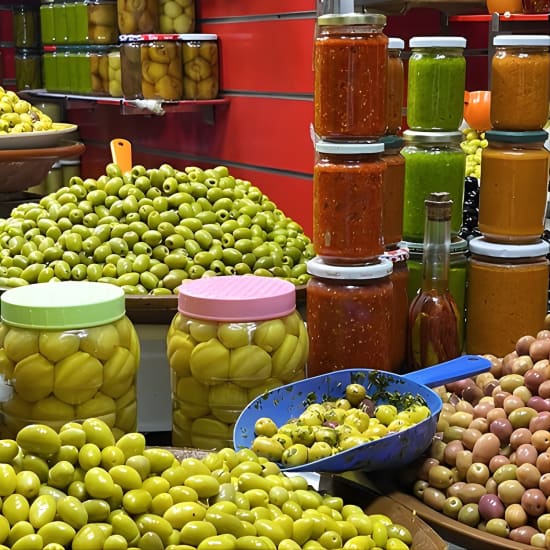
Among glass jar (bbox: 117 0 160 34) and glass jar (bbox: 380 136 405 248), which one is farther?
glass jar (bbox: 117 0 160 34)

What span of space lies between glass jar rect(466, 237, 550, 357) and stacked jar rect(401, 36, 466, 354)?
5 centimetres

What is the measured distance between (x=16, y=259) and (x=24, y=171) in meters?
1.56

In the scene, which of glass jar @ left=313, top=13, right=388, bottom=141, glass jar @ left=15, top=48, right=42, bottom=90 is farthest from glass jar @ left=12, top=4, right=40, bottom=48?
glass jar @ left=313, top=13, right=388, bottom=141

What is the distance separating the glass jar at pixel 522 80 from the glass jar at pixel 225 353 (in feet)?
1.76

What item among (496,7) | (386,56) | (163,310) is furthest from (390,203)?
(496,7)

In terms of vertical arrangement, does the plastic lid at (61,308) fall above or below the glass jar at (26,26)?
below

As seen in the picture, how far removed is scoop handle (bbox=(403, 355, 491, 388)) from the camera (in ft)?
4.66

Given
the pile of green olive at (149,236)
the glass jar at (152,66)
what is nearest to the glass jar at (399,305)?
the pile of green olive at (149,236)

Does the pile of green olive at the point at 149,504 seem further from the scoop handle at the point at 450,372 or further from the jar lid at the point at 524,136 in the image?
the jar lid at the point at 524,136

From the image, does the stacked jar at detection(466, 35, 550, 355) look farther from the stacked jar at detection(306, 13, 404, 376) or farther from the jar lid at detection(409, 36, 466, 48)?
the stacked jar at detection(306, 13, 404, 376)

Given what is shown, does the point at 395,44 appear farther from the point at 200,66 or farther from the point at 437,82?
the point at 200,66

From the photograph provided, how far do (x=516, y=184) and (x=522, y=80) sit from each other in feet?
0.60

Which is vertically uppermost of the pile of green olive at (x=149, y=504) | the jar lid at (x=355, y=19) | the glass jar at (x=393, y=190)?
the jar lid at (x=355, y=19)

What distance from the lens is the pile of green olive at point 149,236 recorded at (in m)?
1.74
